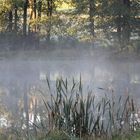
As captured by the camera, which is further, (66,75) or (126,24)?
(126,24)

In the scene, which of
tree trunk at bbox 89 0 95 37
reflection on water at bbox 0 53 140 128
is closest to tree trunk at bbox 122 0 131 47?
tree trunk at bbox 89 0 95 37

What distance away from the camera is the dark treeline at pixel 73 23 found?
33.0m

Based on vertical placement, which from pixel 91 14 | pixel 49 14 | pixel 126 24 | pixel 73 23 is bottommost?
pixel 126 24

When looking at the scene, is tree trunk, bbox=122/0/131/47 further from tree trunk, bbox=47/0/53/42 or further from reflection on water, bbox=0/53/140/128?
tree trunk, bbox=47/0/53/42

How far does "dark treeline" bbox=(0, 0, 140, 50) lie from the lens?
3303 cm

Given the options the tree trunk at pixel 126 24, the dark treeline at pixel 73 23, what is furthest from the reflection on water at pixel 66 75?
the dark treeline at pixel 73 23

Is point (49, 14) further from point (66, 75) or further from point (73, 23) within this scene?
point (66, 75)

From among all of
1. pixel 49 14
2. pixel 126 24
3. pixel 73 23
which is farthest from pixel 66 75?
pixel 49 14

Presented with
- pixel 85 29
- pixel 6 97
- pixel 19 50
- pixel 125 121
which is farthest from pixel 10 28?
pixel 125 121

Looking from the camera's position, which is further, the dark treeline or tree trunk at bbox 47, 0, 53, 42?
tree trunk at bbox 47, 0, 53, 42

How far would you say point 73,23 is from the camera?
35.1 meters

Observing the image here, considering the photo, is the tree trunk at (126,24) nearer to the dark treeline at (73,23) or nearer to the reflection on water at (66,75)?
the dark treeline at (73,23)

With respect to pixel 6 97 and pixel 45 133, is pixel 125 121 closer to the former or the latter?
pixel 45 133

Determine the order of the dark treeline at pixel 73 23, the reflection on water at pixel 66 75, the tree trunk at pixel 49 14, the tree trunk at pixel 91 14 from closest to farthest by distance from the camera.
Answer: the reflection on water at pixel 66 75 < the dark treeline at pixel 73 23 < the tree trunk at pixel 91 14 < the tree trunk at pixel 49 14
